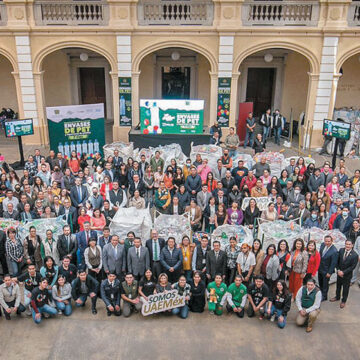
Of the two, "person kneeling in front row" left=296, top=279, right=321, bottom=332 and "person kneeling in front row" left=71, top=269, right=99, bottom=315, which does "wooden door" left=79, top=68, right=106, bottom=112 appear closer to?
"person kneeling in front row" left=71, top=269, right=99, bottom=315

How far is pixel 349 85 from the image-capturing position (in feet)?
70.5

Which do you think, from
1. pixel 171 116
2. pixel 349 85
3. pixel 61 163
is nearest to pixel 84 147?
pixel 61 163

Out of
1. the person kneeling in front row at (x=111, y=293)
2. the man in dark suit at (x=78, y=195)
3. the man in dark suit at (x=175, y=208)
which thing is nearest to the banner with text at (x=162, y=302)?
the person kneeling in front row at (x=111, y=293)

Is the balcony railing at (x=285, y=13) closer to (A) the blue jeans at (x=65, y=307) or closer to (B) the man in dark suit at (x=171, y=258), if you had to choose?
(B) the man in dark suit at (x=171, y=258)

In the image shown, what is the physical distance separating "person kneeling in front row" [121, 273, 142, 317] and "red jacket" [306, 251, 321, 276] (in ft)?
12.2

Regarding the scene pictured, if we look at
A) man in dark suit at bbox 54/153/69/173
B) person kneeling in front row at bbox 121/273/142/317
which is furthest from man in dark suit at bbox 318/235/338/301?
man in dark suit at bbox 54/153/69/173

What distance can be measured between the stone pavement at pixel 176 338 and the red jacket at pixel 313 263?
36.7 inches

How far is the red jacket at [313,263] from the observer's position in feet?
30.3

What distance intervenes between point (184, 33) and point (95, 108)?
5090 mm

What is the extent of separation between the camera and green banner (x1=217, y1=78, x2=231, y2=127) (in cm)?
1891

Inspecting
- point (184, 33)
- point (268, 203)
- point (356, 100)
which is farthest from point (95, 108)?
point (356, 100)

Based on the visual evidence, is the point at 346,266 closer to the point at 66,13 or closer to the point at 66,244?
the point at 66,244

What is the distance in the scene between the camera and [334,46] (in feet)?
59.7

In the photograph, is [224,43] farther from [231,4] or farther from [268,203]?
[268,203]
